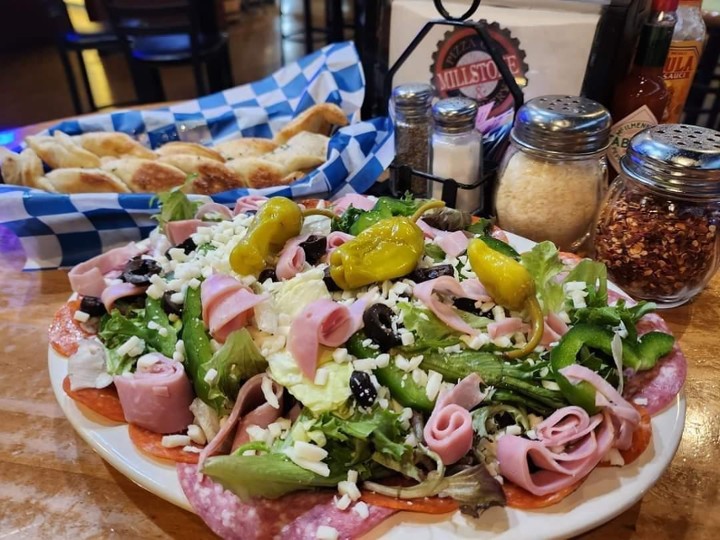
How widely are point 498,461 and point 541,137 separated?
37.0 inches

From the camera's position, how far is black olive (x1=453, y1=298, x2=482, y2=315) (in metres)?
1.22

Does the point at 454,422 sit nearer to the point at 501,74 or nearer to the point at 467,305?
the point at 467,305

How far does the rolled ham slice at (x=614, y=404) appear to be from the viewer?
3.20ft

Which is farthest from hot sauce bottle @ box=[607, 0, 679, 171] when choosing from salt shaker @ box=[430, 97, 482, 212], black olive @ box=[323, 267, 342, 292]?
black olive @ box=[323, 267, 342, 292]

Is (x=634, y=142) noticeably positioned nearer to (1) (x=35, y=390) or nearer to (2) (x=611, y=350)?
(2) (x=611, y=350)

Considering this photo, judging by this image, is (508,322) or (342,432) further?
(508,322)

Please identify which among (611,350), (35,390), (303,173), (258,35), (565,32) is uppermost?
(565,32)

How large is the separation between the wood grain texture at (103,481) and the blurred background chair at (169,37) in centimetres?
277

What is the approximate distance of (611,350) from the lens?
1.09m

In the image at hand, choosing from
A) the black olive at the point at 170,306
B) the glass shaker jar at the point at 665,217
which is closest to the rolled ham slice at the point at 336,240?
the black olive at the point at 170,306

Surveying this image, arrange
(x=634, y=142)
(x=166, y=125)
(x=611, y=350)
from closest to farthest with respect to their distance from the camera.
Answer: (x=611, y=350) → (x=634, y=142) → (x=166, y=125)

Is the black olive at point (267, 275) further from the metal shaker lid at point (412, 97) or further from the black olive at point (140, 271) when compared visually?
the metal shaker lid at point (412, 97)

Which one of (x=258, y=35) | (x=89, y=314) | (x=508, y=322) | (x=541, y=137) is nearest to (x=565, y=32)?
(x=541, y=137)

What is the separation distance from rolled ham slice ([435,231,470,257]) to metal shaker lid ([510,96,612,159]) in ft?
1.23
